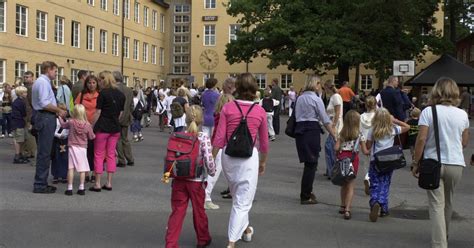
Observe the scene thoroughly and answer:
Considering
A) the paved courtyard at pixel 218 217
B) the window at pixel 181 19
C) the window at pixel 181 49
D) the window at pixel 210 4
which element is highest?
the window at pixel 210 4

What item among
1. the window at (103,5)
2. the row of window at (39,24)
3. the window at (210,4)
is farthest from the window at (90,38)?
the window at (210,4)

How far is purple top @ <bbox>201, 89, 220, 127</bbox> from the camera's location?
Result: 976 cm

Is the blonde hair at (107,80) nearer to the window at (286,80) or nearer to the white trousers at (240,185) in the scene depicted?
the white trousers at (240,185)

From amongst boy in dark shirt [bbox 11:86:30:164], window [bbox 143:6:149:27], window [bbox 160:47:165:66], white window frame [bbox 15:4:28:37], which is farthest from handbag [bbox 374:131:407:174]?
window [bbox 160:47:165:66]

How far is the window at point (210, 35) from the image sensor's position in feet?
191

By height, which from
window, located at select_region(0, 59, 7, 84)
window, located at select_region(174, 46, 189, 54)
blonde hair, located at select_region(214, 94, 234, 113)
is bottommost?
blonde hair, located at select_region(214, 94, 234, 113)

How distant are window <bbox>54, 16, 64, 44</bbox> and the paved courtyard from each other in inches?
1225

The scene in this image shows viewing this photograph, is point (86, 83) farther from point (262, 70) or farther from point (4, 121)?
point (262, 70)

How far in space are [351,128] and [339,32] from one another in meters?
29.1

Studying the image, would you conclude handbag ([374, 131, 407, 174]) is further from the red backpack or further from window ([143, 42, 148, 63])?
window ([143, 42, 148, 63])

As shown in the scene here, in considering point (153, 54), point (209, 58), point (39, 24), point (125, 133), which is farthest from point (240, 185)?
point (153, 54)

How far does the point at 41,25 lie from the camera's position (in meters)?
38.0

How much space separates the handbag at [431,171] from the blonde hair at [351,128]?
234 cm

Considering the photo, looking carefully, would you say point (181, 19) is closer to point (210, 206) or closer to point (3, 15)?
point (3, 15)
